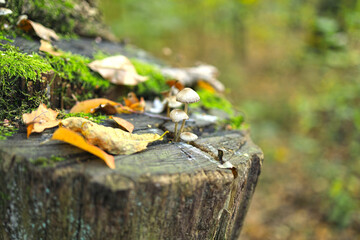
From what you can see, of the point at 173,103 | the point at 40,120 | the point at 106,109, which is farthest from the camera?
the point at 173,103

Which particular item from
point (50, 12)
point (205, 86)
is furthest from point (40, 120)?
point (205, 86)

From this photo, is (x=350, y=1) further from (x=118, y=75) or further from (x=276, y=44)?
(x=118, y=75)

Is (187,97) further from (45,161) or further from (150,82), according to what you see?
(150,82)

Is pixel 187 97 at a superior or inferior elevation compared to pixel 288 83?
superior

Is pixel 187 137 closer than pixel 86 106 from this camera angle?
Yes

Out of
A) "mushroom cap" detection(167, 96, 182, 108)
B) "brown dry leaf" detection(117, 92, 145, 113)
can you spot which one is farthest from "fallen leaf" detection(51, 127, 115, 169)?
"mushroom cap" detection(167, 96, 182, 108)

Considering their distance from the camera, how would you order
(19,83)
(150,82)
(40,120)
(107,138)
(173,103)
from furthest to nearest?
(150,82) < (173,103) < (19,83) < (40,120) < (107,138)

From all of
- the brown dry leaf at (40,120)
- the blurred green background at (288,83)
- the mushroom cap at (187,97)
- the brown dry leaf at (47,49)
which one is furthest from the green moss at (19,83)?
the blurred green background at (288,83)
